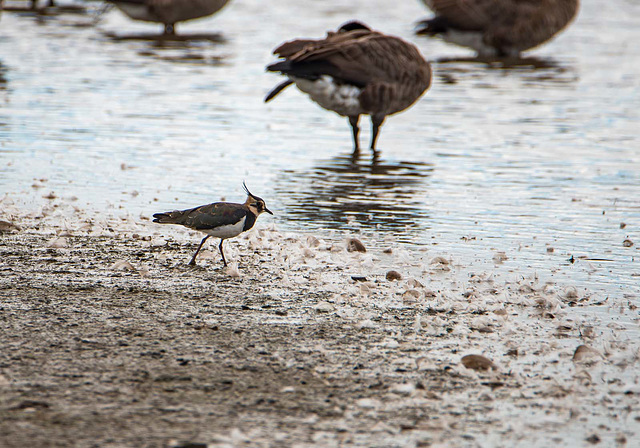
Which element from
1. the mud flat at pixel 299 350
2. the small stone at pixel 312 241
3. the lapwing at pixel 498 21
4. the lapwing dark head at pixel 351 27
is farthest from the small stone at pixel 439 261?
the lapwing at pixel 498 21

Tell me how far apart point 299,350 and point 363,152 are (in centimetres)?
661

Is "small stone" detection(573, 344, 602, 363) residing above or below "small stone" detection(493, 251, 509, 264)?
above

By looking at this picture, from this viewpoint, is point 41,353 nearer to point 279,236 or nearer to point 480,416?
point 480,416

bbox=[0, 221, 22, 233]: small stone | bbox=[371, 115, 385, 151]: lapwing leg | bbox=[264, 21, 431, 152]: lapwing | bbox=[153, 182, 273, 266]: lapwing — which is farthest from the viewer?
bbox=[371, 115, 385, 151]: lapwing leg

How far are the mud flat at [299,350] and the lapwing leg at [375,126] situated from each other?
426cm

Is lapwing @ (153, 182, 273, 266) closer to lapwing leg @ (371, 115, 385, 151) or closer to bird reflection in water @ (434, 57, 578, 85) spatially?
lapwing leg @ (371, 115, 385, 151)

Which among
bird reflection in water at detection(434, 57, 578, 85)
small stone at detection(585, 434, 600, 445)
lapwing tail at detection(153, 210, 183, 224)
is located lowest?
small stone at detection(585, 434, 600, 445)

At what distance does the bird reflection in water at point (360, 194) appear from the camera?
8.02m

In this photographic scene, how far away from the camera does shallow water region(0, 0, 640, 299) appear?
25.6 feet

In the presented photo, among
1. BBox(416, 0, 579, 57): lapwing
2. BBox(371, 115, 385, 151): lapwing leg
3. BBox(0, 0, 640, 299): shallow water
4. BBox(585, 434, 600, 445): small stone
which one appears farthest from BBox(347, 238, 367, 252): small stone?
BBox(416, 0, 579, 57): lapwing

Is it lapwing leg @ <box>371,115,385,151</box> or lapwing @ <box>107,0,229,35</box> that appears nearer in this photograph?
lapwing leg @ <box>371,115,385,151</box>

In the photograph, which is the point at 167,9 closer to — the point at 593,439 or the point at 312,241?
the point at 312,241

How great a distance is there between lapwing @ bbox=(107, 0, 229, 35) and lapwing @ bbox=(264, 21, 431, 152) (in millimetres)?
12107

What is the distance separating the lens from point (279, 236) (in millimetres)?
7367
